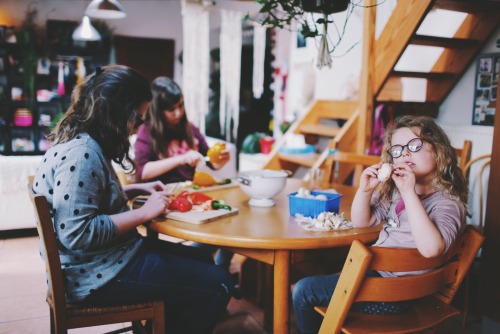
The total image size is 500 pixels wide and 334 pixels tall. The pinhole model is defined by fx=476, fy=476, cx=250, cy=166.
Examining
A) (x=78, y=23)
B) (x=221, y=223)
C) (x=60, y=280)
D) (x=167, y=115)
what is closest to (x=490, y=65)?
(x=167, y=115)

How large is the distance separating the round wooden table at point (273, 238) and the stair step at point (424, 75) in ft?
6.52

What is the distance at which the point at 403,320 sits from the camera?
1368 mm

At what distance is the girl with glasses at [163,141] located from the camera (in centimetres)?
250

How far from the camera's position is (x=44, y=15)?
276 inches

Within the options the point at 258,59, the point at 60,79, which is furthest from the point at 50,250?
the point at 60,79

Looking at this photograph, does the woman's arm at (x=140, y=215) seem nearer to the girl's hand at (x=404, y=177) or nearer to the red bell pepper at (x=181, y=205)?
the red bell pepper at (x=181, y=205)

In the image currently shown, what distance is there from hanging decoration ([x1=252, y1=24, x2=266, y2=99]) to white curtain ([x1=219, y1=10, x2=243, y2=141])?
28 centimetres

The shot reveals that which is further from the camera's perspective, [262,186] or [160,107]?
[160,107]

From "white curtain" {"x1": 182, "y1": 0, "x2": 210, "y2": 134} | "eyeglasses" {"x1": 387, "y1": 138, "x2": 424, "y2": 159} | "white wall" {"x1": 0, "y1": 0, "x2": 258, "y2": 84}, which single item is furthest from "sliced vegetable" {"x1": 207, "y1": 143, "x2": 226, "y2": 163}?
"white wall" {"x1": 0, "y1": 0, "x2": 258, "y2": 84}

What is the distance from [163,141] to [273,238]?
4.52 feet

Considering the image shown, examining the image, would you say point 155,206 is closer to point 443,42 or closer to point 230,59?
point 443,42

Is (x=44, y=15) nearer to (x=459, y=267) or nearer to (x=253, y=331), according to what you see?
(x=253, y=331)

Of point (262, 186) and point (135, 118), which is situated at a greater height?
point (135, 118)

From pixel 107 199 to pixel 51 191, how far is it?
168mm
